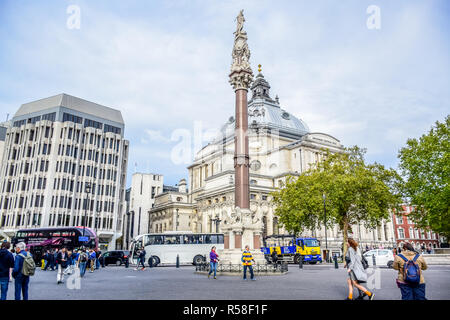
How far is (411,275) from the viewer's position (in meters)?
8.05

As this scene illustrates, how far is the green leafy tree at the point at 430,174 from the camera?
34406 millimetres

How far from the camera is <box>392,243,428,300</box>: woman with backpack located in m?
8.04

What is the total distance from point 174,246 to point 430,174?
29338 mm

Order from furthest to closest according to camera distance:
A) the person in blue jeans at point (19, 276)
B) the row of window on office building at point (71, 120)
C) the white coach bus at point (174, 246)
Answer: the row of window on office building at point (71, 120) < the white coach bus at point (174, 246) < the person in blue jeans at point (19, 276)

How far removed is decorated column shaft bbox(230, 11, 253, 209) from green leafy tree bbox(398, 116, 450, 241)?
72.2 ft

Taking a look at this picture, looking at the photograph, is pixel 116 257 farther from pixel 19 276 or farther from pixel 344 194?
pixel 19 276

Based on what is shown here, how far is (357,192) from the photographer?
4200 centimetres

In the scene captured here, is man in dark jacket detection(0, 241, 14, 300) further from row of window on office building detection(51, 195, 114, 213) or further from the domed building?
the domed building

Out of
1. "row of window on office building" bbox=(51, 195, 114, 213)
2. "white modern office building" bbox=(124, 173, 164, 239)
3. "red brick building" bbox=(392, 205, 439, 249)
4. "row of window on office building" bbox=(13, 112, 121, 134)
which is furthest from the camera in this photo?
"white modern office building" bbox=(124, 173, 164, 239)

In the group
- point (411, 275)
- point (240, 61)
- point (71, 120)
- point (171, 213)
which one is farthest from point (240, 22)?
point (171, 213)

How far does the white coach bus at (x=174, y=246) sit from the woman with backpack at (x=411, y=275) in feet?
106

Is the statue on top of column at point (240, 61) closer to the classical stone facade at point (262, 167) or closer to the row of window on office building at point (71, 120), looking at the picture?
the classical stone facade at point (262, 167)

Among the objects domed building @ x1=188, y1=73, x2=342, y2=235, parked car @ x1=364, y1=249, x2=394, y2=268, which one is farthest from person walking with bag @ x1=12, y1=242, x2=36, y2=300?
domed building @ x1=188, y1=73, x2=342, y2=235

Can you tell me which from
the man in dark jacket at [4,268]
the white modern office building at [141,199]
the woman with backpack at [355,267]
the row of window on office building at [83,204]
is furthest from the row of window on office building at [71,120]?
the woman with backpack at [355,267]
